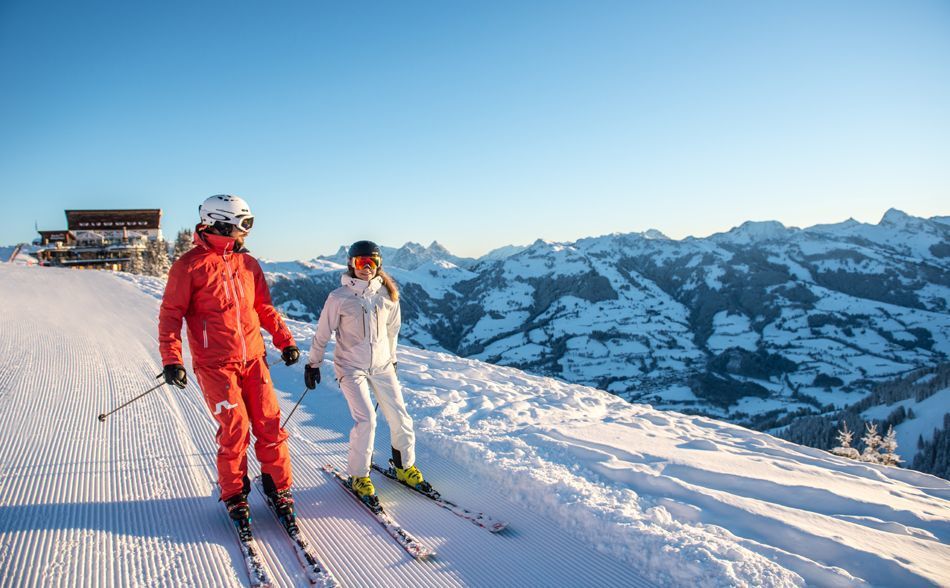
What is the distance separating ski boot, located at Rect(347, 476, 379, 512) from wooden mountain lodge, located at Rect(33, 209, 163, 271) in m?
73.0

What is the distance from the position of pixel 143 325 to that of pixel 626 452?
16.8 metres

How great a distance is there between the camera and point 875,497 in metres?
6.07

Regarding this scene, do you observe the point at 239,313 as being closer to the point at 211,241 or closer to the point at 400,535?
the point at 211,241

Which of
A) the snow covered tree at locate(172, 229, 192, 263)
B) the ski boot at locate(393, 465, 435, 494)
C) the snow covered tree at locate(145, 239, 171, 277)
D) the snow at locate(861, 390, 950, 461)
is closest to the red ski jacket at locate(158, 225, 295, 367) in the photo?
the ski boot at locate(393, 465, 435, 494)

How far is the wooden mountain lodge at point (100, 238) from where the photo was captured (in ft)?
233

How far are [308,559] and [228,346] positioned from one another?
6.45 feet

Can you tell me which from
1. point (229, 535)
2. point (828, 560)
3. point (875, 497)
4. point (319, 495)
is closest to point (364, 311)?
point (319, 495)

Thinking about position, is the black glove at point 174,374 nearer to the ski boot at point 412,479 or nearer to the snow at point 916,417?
the ski boot at point 412,479

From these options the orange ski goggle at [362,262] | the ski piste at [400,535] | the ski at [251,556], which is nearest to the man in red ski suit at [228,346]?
the ski at [251,556]

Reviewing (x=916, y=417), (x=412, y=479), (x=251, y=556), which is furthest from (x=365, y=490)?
(x=916, y=417)

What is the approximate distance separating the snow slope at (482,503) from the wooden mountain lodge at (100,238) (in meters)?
69.9

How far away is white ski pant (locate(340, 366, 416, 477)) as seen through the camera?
5.14 m

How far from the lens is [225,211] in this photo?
469 cm

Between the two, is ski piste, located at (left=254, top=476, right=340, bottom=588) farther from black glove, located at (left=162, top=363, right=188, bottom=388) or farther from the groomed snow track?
black glove, located at (left=162, top=363, right=188, bottom=388)
